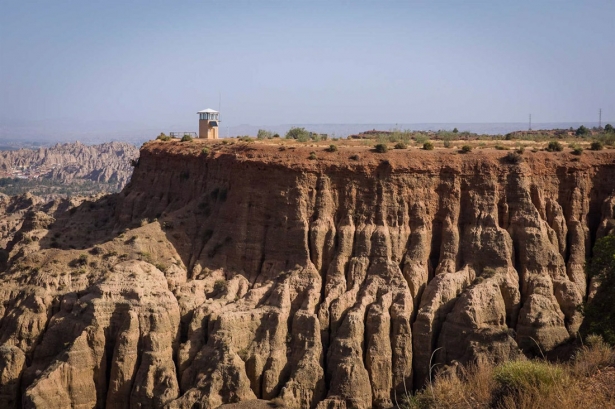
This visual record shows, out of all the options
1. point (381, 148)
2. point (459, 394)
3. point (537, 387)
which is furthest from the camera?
point (381, 148)

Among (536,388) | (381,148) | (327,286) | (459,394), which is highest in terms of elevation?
(381,148)

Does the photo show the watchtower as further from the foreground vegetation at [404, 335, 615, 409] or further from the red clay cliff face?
the foreground vegetation at [404, 335, 615, 409]

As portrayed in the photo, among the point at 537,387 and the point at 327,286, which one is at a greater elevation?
the point at 537,387

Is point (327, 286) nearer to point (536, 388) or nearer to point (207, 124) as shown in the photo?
point (536, 388)

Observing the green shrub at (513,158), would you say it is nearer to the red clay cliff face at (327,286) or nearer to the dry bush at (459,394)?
the red clay cliff face at (327,286)

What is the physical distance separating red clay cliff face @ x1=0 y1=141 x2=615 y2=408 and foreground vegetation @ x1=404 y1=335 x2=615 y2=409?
29.1 feet

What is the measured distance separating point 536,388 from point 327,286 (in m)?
19.3

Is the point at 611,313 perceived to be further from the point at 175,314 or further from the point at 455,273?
the point at 175,314

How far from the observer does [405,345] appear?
34844mm

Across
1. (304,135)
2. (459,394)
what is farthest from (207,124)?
(459,394)

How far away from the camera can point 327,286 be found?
125 ft

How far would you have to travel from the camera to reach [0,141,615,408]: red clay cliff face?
3391 cm

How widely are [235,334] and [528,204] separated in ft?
58.1

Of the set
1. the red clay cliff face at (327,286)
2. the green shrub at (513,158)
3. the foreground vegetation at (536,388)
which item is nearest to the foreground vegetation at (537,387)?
the foreground vegetation at (536,388)
